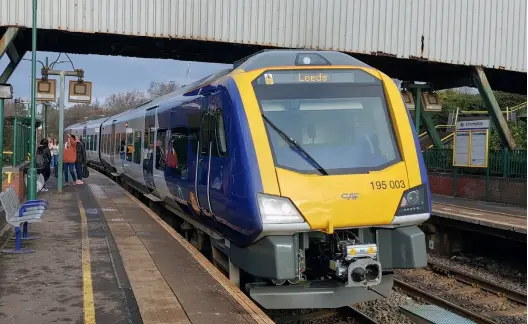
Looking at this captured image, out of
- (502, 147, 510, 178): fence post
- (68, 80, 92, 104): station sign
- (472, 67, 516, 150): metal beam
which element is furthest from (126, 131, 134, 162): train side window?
(472, 67, 516, 150): metal beam

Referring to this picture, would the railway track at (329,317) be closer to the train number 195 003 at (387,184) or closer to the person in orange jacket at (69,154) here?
the train number 195 003 at (387,184)

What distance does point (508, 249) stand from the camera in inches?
467

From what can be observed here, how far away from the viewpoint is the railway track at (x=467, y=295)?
307 inches

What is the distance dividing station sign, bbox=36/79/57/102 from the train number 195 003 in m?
11.8

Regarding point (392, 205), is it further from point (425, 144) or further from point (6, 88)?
point (425, 144)

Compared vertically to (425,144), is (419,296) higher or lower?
lower

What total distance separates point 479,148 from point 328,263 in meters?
11.4

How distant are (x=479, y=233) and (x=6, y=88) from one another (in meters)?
11.2

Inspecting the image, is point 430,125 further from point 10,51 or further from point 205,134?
point 205,134

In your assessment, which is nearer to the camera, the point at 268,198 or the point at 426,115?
the point at 268,198

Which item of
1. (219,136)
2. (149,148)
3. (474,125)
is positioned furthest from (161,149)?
(474,125)

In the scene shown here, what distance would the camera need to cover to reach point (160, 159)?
10.2 meters

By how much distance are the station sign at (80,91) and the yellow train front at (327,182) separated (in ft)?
33.6

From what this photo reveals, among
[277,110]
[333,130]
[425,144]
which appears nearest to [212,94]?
[277,110]
